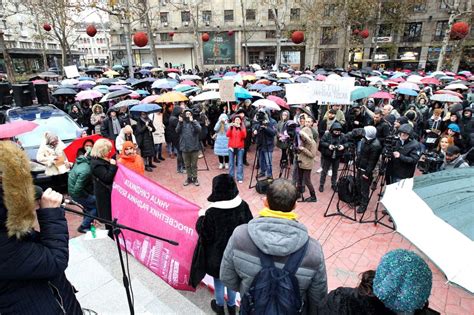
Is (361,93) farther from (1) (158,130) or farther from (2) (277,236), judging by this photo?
(2) (277,236)

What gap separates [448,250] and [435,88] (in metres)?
16.5

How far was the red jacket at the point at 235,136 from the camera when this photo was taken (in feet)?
23.5

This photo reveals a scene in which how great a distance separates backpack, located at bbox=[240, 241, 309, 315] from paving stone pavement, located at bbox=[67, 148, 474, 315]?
1.80 metres

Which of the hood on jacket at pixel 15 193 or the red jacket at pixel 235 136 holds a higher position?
the hood on jacket at pixel 15 193

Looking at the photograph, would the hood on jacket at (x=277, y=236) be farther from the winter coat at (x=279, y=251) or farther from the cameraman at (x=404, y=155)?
the cameraman at (x=404, y=155)

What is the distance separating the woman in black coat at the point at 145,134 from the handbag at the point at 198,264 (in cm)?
544

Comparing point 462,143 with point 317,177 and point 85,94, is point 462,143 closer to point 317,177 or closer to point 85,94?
point 317,177

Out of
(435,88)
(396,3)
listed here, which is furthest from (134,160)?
(396,3)

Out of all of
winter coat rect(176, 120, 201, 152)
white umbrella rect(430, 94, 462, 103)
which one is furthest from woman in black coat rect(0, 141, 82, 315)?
white umbrella rect(430, 94, 462, 103)

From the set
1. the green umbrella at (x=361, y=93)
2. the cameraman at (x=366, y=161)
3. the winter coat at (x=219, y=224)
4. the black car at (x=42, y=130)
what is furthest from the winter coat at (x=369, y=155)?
the black car at (x=42, y=130)

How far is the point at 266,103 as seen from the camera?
7809 mm

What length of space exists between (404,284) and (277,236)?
78 cm

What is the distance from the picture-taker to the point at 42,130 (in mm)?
7457

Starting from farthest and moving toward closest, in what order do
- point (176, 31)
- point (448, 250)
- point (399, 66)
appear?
point (176, 31) < point (399, 66) < point (448, 250)
